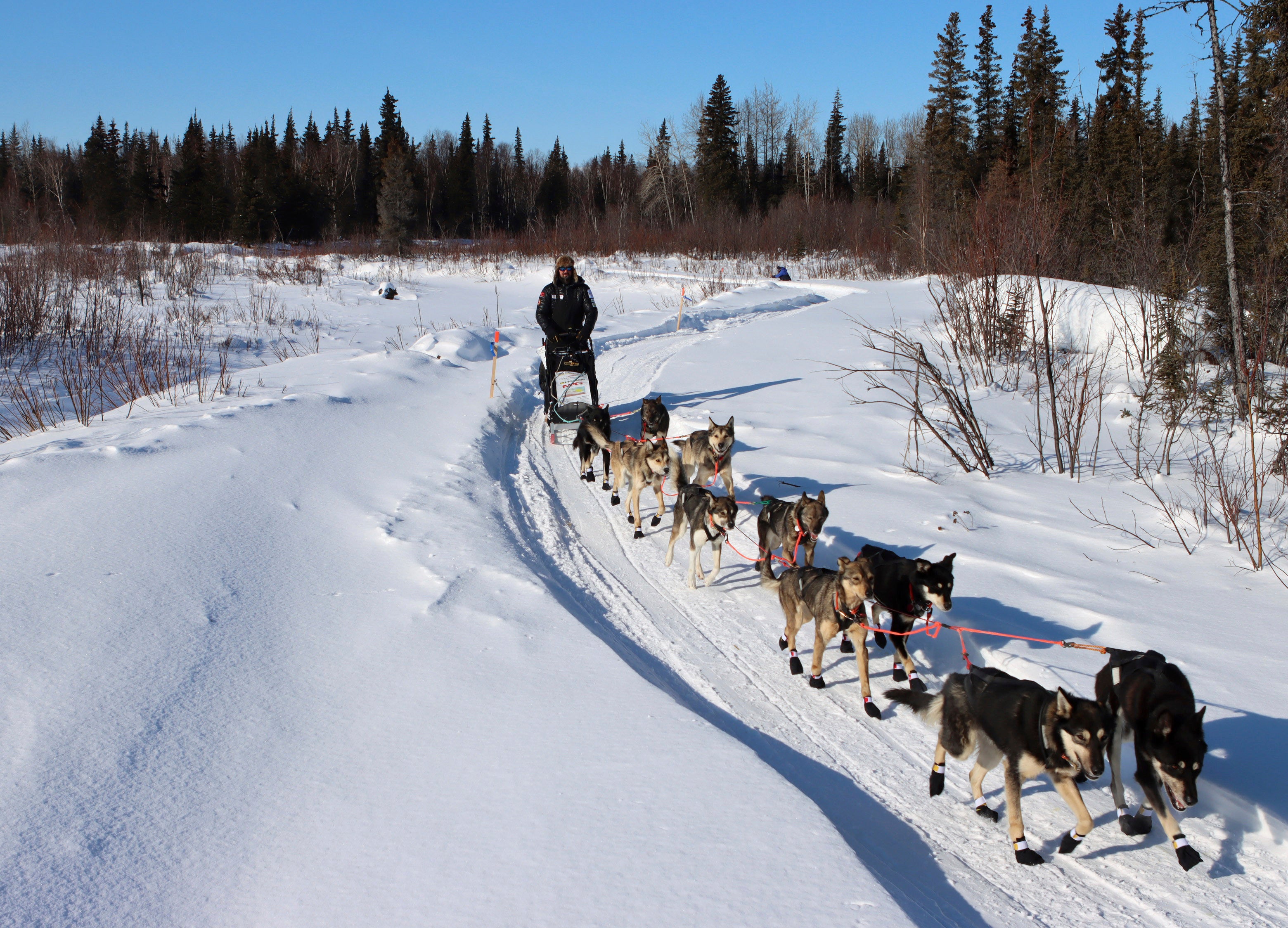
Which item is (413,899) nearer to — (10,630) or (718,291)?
(10,630)

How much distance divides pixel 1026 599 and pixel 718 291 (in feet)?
76.4

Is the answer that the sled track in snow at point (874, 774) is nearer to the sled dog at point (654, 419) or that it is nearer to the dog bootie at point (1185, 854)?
the dog bootie at point (1185, 854)

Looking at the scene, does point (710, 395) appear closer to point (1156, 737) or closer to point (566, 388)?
point (566, 388)

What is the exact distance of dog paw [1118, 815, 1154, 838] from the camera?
3426 mm

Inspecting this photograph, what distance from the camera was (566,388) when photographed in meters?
10.1

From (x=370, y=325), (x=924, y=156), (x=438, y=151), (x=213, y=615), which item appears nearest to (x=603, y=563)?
(x=213, y=615)

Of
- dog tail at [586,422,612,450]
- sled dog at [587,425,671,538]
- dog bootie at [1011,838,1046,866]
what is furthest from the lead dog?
dog tail at [586,422,612,450]

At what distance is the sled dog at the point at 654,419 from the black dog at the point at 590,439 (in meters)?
0.48

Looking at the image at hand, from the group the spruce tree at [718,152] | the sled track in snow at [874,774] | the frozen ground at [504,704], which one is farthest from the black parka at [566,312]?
the spruce tree at [718,152]

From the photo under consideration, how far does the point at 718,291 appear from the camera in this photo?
1089 inches

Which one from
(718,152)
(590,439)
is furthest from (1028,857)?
(718,152)

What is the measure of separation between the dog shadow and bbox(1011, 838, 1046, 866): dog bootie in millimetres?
8137

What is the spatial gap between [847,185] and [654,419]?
72337 mm

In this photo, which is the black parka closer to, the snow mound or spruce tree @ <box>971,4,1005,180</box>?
the snow mound
